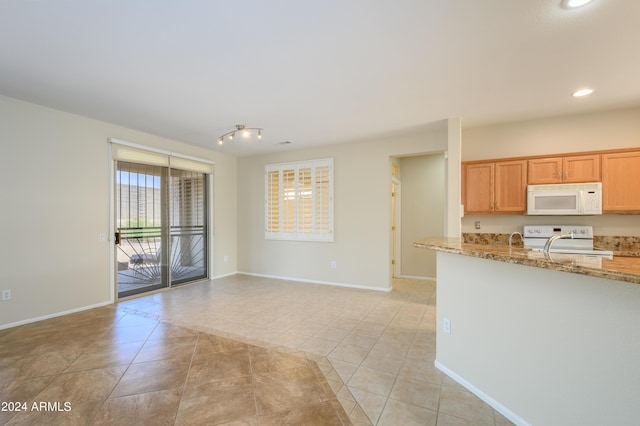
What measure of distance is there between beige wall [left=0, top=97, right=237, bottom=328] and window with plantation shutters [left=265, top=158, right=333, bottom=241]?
2685 millimetres

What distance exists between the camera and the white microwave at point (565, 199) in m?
3.56

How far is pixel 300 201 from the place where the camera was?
5832mm

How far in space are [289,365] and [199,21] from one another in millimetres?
2847

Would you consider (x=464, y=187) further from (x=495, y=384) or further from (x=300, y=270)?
(x=300, y=270)

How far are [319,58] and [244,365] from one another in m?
2.81

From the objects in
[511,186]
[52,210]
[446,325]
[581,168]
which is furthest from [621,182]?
[52,210]

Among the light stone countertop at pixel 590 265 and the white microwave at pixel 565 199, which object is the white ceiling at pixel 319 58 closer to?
the white microwave at pixel 565 199

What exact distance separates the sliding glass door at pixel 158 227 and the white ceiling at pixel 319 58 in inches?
47.5

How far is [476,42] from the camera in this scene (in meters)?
2.25

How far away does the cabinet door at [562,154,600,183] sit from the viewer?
11.9ft

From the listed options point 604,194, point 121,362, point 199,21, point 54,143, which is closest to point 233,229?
point 54,143

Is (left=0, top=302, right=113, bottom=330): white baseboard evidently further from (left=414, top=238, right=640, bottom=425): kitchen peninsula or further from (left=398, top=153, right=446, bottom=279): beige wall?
(left=398, top=153, right=446, bottom=279): beige wall

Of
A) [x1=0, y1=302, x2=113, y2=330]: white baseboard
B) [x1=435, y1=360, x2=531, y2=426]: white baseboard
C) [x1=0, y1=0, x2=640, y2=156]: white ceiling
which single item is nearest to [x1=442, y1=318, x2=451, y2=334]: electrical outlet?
[x1=435, y1=360, x2=531, y2=426]: white baseboard

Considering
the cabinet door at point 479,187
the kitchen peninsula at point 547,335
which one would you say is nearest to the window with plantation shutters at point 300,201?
the cabinet door at point 479,187
